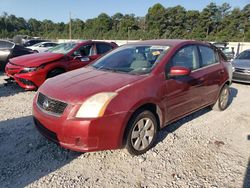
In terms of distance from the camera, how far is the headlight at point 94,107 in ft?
9.73

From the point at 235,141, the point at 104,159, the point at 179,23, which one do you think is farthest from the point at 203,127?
the point at 179,23

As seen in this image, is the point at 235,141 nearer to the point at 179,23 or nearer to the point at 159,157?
the point at 159,157

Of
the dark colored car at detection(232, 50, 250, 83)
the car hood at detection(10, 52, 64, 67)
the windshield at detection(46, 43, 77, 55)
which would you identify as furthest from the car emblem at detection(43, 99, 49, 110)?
the dark colored car at detection(232, 50, 250, 83)

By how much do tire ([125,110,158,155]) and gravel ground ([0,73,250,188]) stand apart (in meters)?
0.13

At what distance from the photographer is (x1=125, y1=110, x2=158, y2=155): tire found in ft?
10.9

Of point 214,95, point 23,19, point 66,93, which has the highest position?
point 23,19

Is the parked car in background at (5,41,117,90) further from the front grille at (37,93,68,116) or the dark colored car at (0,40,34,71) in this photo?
the front grille at (37,93,68,116)

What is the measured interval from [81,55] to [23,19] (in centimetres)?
9135

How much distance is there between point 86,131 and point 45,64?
4.10 meters

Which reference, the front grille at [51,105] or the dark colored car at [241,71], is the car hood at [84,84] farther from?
the dark colored car at [241,71]

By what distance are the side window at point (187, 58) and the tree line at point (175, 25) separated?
40.6m

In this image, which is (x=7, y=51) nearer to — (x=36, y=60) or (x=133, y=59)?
(x=36, y=60)

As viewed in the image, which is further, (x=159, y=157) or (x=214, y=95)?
(x=214, y=95)

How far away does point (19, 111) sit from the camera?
16.9 feet
